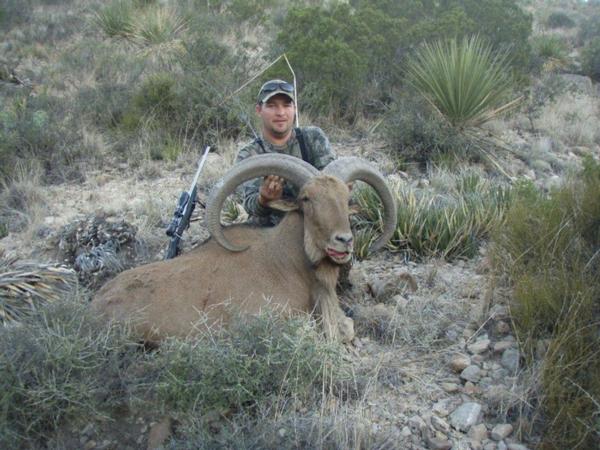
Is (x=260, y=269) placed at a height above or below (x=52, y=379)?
above

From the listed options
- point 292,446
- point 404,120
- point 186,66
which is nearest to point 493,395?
point 292,446

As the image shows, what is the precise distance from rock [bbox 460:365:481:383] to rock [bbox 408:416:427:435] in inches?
19.7

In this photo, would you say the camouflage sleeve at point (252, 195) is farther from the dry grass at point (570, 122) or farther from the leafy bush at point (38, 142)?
the dry grass at point (570, 122)

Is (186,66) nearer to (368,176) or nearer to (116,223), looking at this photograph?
(116,223)

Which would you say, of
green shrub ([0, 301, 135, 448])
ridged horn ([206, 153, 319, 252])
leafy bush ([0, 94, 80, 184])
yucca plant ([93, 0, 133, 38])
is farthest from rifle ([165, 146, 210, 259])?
yucca plant ([93, 0, 133, 38])

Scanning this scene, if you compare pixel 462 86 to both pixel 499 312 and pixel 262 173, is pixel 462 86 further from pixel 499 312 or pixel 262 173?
pixel 262 173

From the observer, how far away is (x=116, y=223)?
603cm

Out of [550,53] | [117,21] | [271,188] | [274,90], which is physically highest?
[117,21]

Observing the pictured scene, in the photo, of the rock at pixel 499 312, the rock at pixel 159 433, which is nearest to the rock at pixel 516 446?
the rock at pixel 499 312

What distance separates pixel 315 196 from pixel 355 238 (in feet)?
5.81

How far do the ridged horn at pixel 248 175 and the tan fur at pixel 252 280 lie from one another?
14cm

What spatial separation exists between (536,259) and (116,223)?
401 centimetres

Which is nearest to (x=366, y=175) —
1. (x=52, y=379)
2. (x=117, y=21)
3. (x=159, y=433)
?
(x=159, y=433)

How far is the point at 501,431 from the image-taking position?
125 inches
